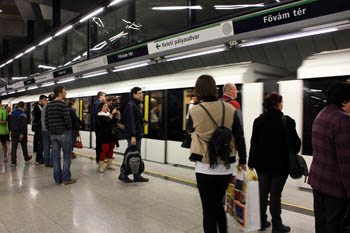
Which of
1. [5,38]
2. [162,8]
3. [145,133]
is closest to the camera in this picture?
[145,133]

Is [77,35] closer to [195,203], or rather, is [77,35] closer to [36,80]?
[36,80]

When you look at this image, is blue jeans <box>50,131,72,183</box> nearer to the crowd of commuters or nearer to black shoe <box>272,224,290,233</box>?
the crowd of commuters

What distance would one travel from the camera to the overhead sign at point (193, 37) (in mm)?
4746

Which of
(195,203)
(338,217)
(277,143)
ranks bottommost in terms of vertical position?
(195,203)

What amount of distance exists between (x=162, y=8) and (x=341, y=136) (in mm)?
7010

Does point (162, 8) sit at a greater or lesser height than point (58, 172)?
greater

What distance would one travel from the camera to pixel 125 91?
326 inches

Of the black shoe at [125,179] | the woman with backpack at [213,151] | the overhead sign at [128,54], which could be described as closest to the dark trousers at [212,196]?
the woman with backpack at [213,151]

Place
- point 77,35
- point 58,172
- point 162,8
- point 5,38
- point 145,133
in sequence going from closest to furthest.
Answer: point 58,172 < point 145,133 < point 162,8 < point 77,35 < point 5,38

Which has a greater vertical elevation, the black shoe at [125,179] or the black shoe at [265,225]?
the black shoe at [125,179]

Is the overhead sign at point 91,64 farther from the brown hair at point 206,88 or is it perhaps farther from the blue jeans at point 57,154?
the brown hair at point 206,88

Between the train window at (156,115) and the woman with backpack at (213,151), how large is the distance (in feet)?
15.6

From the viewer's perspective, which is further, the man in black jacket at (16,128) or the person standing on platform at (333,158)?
the man in black jacket at (16,128)

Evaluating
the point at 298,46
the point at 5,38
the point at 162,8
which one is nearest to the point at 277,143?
the point at 298,46
